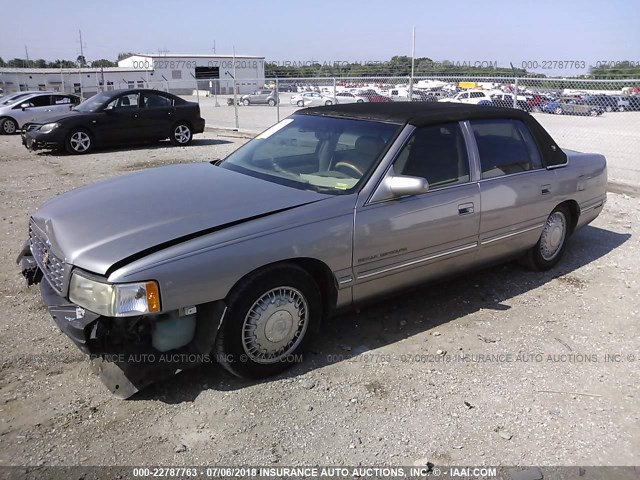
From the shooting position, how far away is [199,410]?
120 inches

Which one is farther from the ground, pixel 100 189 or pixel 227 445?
pixel 100 189

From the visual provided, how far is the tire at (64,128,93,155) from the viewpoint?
12664mm

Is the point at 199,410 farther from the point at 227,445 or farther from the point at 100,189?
the point at 100,189

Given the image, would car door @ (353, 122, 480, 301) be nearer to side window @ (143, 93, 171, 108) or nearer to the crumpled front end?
the crumpled front end

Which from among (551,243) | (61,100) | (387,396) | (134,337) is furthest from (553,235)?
(61,100)

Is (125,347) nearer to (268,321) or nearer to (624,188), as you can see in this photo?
(268,321)

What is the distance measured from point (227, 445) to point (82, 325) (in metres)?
0.97

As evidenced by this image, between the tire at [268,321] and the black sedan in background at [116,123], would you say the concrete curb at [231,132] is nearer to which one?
the black sedan in background at [116,123]

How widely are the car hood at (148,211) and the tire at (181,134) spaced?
10694 millimetres

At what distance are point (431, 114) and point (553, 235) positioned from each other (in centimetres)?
193

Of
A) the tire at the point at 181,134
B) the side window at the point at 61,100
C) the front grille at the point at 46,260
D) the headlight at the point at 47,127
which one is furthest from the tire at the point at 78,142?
the front grille at the point at 46,260

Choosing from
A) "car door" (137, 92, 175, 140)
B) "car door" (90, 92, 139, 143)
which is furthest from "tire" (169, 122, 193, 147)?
"car door" (90, 92, 139, 143)

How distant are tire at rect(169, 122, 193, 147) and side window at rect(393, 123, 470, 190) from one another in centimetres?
1135

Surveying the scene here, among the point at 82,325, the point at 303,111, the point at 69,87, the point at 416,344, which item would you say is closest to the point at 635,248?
the point at 416,344
